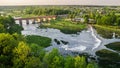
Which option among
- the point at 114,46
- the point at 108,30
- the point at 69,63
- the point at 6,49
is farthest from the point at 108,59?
the point at 108,30

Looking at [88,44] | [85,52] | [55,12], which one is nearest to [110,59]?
[85,52]

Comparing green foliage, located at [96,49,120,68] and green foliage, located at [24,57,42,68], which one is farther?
green foliage, located at [96,49,120,68]

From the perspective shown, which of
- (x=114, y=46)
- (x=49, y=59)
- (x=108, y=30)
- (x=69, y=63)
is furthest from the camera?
(x=108, y=30)

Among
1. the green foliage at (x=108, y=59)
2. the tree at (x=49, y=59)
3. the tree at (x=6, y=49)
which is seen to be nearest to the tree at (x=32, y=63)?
the tree at (x=6, y=49)

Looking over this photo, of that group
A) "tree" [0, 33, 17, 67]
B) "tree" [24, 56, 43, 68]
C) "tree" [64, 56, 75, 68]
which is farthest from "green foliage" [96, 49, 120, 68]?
"tree" [0, 33, 17, 67]

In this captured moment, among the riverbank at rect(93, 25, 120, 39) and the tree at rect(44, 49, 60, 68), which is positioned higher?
the tree at rect(44, 49, 60, 68)

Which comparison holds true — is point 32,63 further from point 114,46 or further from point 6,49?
point 114,46

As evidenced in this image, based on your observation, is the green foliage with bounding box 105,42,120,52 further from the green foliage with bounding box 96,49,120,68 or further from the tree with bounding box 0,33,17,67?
the tree with bounding box 0,33,17,67

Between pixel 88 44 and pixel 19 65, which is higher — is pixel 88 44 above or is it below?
below

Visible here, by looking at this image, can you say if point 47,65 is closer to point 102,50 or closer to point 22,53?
point 22,53

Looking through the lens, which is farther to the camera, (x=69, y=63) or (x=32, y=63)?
(x=69, y=63)

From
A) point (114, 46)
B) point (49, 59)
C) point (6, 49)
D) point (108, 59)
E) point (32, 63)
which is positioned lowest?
point (114, 46)
